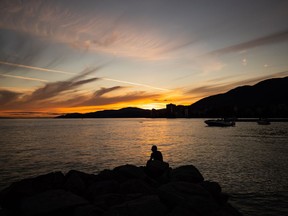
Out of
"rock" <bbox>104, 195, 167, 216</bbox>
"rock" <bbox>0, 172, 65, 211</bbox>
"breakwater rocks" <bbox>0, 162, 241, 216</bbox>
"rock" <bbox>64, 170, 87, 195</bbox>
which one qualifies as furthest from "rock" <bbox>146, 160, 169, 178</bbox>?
"rock" <bbox>0, 172, 65, 211</bbox>

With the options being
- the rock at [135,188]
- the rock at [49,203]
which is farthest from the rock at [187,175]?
the rock at [49,203]

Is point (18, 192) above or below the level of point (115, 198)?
above

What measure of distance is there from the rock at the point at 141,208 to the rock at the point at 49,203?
5.40ft

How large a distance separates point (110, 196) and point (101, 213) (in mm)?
1451

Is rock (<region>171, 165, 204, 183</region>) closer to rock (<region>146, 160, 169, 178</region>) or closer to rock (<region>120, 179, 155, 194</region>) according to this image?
rock (<region>146, 160, 169, 178</region>)

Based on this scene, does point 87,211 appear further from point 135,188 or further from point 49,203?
point 135,188

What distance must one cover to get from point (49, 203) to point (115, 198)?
2526mm

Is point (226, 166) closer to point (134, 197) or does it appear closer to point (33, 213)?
point (134, 197)

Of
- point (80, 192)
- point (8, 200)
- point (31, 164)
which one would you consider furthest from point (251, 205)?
point (31, 164)

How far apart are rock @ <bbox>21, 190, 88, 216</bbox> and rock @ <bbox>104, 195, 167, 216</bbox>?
5.40 feet

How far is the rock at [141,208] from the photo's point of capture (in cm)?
794

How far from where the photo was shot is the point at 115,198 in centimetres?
953

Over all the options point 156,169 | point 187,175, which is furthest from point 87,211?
point 156,169

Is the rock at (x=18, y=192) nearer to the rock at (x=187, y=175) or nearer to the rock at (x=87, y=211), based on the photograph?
the rock at (x=87, y=211)
